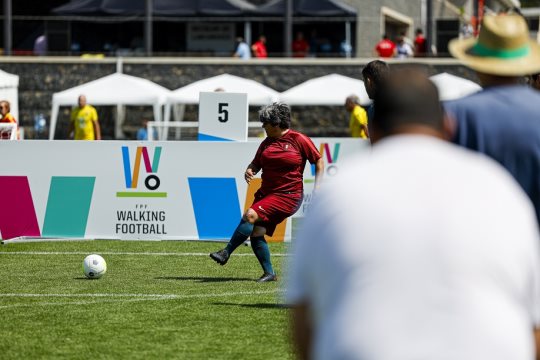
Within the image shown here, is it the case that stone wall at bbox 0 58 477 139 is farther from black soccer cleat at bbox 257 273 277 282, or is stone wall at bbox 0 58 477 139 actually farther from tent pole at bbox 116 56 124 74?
black soccer cleat at bbox 257 273 277 282

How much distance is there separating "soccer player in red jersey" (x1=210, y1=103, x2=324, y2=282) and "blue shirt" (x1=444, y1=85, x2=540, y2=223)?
6.45 meters

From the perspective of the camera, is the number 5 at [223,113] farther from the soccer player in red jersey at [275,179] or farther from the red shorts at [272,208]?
the red shorts at [272,208]

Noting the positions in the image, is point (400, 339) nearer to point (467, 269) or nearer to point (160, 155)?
point (467, 269)

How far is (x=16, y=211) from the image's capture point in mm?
15555

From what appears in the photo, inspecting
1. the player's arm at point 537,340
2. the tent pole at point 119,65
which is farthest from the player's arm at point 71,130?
the player's arm at point 537,340

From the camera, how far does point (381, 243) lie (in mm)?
2846

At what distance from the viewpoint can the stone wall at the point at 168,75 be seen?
35.3 metres

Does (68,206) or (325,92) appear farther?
(325,92)

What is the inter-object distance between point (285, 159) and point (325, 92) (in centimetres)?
1821

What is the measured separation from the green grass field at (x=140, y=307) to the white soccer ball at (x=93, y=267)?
84mm

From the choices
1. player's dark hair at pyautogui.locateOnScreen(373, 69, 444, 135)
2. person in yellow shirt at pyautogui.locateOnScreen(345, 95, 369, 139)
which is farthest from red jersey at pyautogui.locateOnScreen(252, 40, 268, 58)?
player's dark hair at pyautogui.locateOnScreen(373, 69, 444, 135)

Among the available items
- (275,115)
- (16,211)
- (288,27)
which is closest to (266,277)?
(275,115)

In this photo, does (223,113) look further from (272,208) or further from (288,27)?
(288,27)

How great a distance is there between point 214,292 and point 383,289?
811cm
